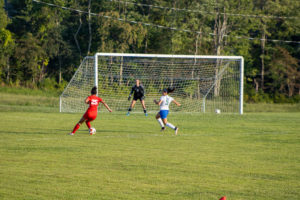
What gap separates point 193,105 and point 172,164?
66.5 feet

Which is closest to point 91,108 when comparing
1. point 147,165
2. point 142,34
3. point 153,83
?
point 147,165

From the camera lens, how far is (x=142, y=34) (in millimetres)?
47719

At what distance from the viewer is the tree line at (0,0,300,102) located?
4700 centimetres

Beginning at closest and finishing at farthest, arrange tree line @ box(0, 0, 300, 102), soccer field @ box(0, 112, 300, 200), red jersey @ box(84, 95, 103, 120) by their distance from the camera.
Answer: soccer field @ box(0, 112, 300, 200) < red jersey @ box(84, 95, 103, 120) < tree line @ box(0, 0, 300, 102)

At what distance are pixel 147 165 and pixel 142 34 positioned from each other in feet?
128

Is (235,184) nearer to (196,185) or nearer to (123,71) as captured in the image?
(196,185)

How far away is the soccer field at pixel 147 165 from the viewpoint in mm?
7336

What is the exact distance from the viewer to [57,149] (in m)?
11.9

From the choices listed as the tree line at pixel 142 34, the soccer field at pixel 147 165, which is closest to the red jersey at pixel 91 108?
the soccer field at pixel 147 165

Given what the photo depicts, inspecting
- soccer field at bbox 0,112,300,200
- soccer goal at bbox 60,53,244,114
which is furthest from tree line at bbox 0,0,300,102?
soccer field at bbox 0,112,300,200

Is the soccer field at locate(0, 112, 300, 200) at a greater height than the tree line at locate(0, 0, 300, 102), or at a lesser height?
lesser

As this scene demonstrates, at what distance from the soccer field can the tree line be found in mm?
31587

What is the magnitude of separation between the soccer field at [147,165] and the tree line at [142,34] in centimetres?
3159

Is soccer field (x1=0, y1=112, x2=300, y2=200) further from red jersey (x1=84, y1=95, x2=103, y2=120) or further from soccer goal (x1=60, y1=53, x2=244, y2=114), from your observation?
soccer goal (x1=60, y1=53, x2=244, y2=114)
